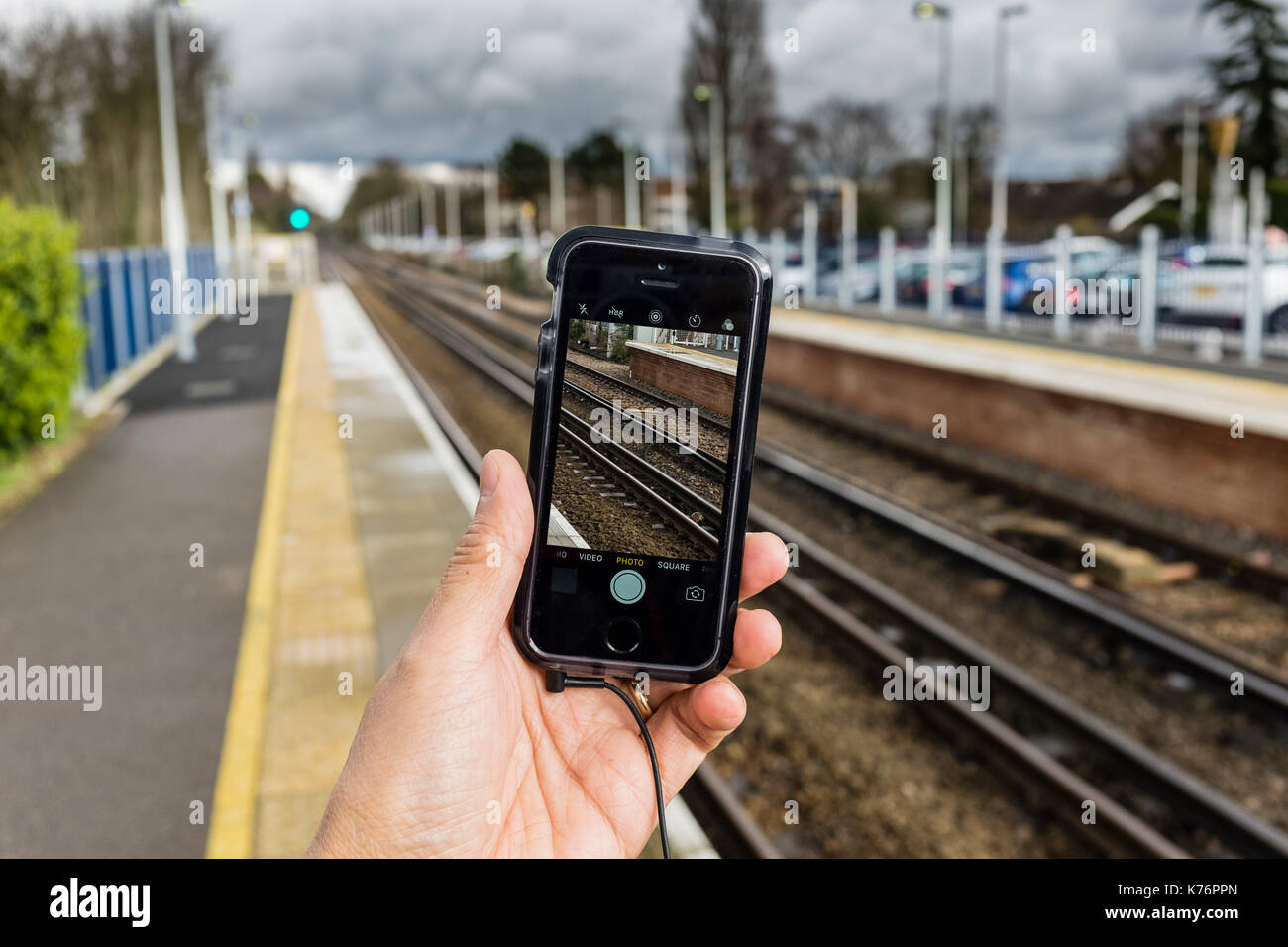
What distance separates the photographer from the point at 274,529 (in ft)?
31.8

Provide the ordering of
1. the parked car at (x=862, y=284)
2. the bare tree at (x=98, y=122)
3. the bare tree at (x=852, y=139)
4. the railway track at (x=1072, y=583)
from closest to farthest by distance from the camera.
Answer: the railway track at (x=1072, y=583), the bare tree at (x=98, y=122), the parked car at (x=862, y=284), the bare tree at (x=852, y=139)

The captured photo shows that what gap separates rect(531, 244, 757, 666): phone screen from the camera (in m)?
1.87

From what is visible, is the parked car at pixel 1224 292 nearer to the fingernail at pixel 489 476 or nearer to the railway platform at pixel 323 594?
the railway platform at pixel 323 594

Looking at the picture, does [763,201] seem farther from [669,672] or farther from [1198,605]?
[669,672]

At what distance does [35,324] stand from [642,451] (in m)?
12.6

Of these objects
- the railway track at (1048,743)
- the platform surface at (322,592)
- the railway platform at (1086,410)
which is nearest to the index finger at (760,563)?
the platform surface at (322,592)

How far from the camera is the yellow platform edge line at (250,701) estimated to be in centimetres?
488

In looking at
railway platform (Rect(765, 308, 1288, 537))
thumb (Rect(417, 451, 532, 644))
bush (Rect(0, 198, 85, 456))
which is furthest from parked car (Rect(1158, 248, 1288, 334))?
thumb (Rect(417, 451, 532, 644))

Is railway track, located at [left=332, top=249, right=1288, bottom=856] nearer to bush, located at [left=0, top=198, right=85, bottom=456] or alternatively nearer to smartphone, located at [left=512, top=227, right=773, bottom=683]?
smartphone, located at [left=512, top=227, right=773, bottom=683]

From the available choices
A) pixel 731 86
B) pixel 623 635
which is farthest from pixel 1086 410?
pixel 731 86

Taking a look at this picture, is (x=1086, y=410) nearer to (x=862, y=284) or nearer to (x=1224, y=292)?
(x=1224, y=292)

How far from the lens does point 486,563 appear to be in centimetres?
184

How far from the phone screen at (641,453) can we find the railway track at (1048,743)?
404 centimetres
